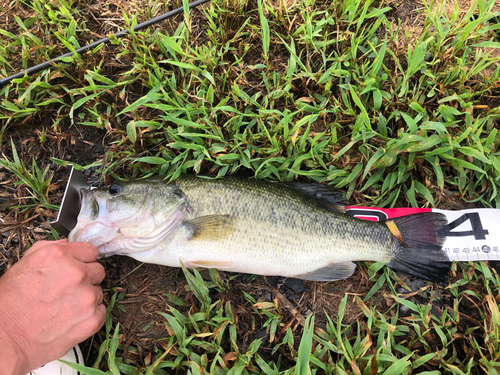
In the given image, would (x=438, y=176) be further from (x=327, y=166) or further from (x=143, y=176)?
(x=143, y=176)

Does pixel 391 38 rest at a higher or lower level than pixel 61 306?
higher

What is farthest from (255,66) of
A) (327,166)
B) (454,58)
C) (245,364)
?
(245,364)

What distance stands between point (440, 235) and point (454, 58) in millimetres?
1810

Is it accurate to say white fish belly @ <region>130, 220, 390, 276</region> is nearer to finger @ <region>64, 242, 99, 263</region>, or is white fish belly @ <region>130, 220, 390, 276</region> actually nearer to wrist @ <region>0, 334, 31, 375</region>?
finger @ <region>64, 242, 99, 263</region>

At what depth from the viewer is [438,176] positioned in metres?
3.00

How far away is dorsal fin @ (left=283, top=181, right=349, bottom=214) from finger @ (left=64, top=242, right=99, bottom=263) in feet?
6.04

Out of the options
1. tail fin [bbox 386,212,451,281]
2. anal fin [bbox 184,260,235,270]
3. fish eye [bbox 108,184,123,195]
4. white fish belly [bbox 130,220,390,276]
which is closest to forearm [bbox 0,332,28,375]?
white fish belly [bbox 130,220,390,276]

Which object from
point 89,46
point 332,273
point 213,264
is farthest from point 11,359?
point 89,46

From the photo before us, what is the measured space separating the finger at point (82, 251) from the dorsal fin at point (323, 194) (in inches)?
72.5

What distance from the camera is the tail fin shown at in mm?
2941

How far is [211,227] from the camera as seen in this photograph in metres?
2.79

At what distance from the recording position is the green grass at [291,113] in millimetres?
2859

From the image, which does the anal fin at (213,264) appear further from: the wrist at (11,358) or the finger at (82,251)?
the wrist at (11,358)

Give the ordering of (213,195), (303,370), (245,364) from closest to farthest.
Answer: (303,370) < (245,364) < (213,195)
